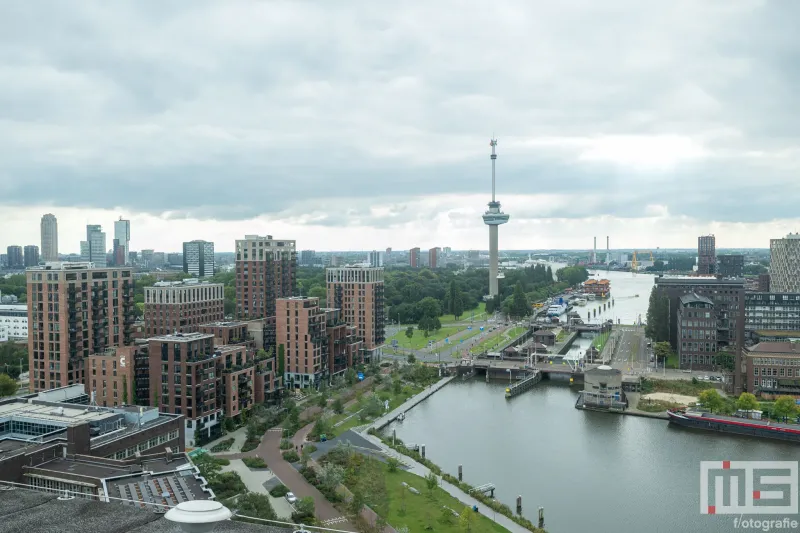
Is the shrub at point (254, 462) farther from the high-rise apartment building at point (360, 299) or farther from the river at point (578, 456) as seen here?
the high-rise apartment building at point (360, 299)

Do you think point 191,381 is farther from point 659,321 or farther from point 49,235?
point 49,235

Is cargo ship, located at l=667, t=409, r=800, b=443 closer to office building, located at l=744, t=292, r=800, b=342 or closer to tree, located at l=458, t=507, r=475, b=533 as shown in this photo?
tree, located at l=458, t=507, r=475, b=533

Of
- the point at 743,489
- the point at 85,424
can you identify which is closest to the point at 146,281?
the point at 85,424

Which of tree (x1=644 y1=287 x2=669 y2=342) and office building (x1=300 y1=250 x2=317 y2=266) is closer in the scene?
tree (x1=644 y1=287 x2=669 y2=342)

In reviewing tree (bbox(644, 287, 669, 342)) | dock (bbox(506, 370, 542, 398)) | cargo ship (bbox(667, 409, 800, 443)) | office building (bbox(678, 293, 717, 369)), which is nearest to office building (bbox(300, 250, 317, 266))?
tree (bbox(644, 287, 669, 342))

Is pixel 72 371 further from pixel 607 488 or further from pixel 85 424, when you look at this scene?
pixel 607 488

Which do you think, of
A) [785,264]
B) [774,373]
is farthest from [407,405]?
[785,264]
